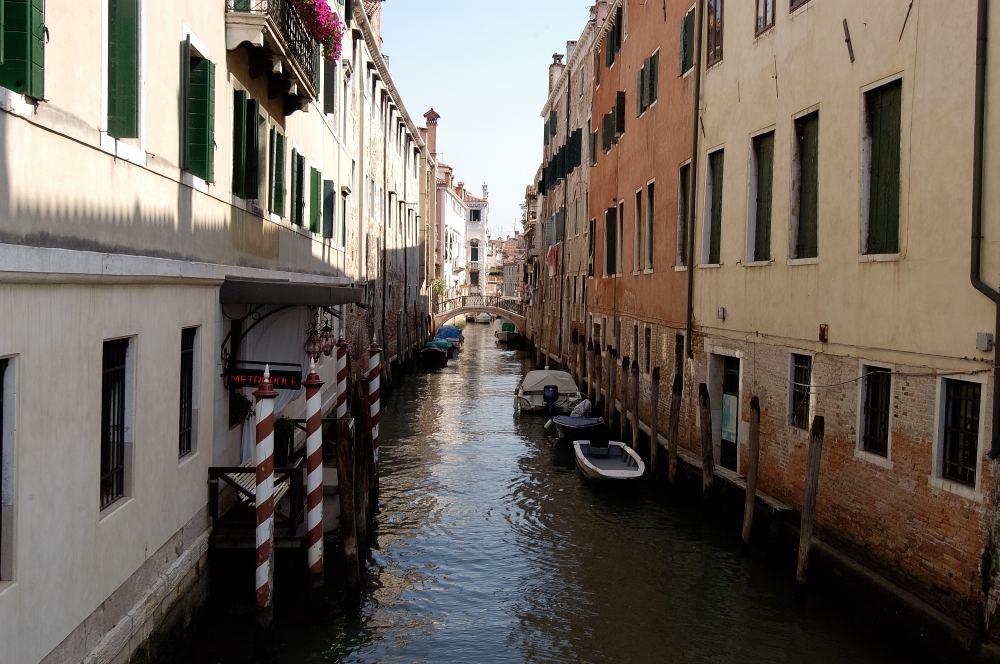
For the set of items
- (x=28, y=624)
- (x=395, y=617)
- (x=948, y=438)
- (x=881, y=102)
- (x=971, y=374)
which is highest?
(x=881, y=102)

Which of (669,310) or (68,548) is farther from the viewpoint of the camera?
(669,310)

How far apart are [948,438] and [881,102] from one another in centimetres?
309

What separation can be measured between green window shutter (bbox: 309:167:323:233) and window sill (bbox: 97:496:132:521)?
7.98m

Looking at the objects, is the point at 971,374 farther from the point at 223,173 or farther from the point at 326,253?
the point at 326,253

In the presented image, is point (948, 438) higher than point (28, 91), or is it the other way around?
point (28, 91)

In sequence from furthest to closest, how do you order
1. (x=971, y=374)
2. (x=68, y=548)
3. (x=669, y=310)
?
(x=669, y=310), (x=971, y=374), (x=68, y=548)

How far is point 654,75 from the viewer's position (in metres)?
15.9

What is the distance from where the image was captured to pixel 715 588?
9.12 metres

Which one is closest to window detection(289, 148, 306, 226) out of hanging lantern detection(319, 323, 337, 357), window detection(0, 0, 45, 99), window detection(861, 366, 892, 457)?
hanging lantern detection(319, 323, 337, 357)

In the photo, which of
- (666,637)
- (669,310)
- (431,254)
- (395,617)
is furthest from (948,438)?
(431,254)

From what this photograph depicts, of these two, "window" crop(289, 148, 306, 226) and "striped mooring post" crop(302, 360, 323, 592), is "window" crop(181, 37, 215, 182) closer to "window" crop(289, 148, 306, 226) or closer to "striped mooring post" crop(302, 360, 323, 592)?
"striped mooring post" crop(302, 360, 323, 592)

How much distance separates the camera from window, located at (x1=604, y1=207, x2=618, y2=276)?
64.7 feet

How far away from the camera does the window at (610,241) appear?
64.7 ft

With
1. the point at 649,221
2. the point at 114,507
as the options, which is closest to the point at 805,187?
the point at 649,221
